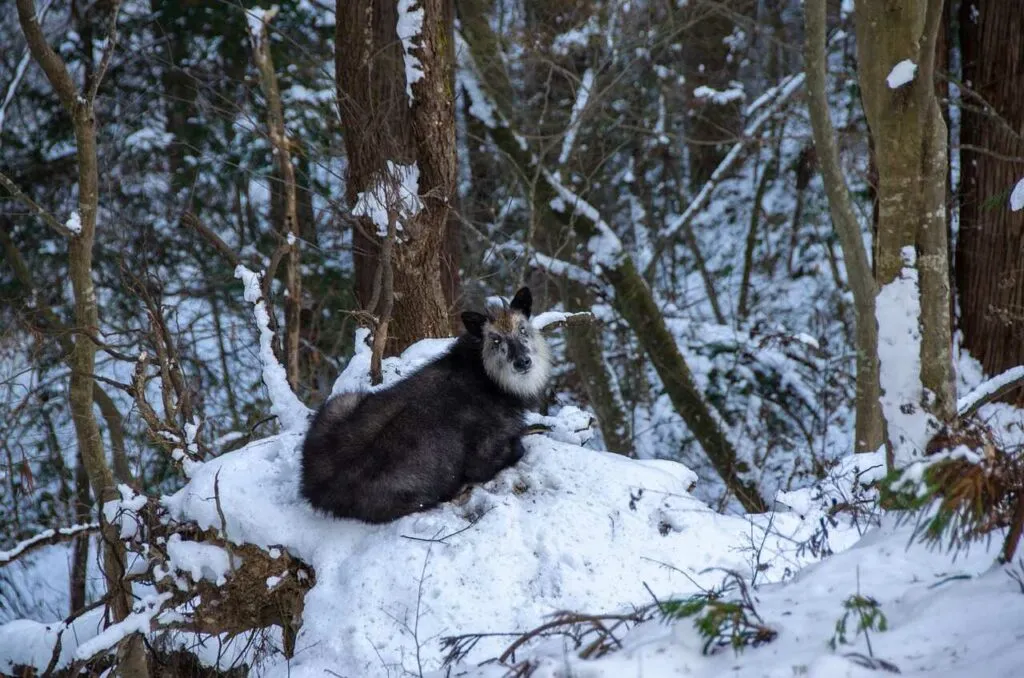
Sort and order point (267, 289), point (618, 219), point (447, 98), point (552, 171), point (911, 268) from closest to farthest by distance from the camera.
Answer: point (911, 268) → point (267, 289) → point (447, 98) → point (552, 171) → point (618, 219)

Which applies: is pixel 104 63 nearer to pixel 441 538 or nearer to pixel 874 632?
pixel 441 538

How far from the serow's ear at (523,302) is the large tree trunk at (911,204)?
2434 millimetres

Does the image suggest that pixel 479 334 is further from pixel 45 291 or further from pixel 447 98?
pixel 45 291

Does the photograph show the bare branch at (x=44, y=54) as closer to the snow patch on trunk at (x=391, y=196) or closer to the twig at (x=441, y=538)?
the snow patch on trunk at (x=391, y=196)

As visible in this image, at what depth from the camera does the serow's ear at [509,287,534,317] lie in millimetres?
6305

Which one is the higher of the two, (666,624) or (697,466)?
(666,624)

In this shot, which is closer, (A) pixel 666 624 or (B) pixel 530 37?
(A) pixel 666 624

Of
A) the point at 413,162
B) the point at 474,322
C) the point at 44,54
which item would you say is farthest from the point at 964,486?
the point at 44,54

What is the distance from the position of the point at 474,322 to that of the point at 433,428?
2.99 feet

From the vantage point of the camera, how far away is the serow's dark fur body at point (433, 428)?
17.0 ft

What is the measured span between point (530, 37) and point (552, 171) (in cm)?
186

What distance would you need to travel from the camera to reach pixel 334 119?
10.5 metres

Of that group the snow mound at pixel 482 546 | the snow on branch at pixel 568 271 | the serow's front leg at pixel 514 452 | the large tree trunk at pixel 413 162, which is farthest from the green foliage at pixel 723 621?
the snow on branch at pixel 568 271

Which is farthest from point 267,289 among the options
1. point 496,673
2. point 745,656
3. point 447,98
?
point 745,656
